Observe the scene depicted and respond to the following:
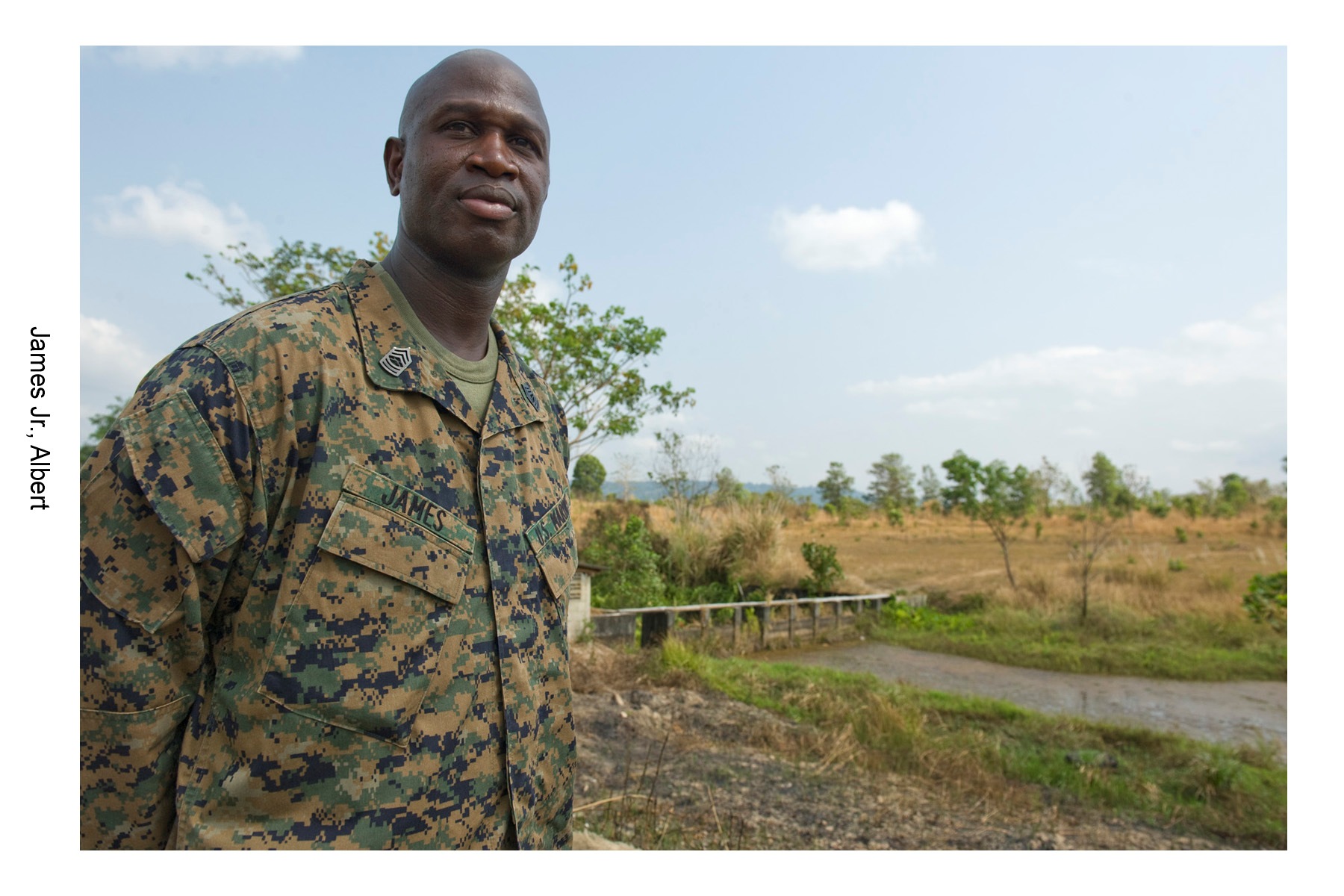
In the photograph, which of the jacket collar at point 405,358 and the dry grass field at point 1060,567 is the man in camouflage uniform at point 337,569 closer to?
the jacket collar at point 405,358

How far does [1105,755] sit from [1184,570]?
12.5 meters

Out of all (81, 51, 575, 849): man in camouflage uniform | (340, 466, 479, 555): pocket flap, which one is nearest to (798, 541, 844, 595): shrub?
(81, 51, 575, 849): man in camouflage uniform

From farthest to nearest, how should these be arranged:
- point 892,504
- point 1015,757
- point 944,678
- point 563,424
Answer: point 892,504 < point 944,678 < point 1015,757 < point 563,424

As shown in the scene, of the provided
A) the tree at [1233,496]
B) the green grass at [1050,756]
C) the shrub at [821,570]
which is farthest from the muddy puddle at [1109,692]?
the tree at [1233,496]

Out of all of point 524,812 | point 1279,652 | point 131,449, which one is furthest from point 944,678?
point 131,449

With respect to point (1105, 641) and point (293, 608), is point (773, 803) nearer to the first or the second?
point (293, 608)

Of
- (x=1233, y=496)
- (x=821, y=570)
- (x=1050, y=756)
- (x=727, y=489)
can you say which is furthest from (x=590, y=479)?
(x=1233, y=496)

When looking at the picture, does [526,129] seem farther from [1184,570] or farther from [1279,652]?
[1184,570]

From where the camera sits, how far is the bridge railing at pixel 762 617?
1161cm

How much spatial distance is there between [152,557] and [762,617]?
13428 mm

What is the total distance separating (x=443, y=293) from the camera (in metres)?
1.64

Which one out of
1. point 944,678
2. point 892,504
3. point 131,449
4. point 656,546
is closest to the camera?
point 131,449

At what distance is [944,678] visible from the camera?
11203 millimetres

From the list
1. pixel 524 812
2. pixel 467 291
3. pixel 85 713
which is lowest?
pixel 524 812
